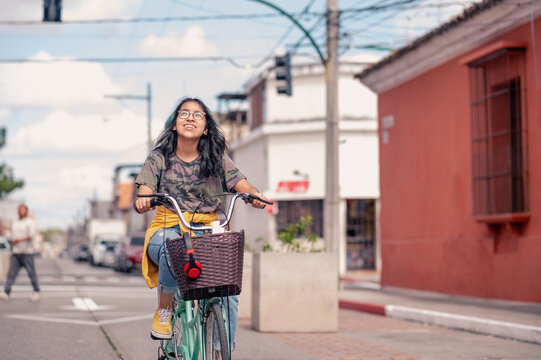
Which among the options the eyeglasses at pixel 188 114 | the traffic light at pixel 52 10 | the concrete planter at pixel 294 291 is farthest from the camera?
the traffic light at pixel 52 10

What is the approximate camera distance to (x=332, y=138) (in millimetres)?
17734

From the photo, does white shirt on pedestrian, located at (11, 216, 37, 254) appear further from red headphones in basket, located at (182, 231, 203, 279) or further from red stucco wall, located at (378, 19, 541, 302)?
red headphones in basket, located at (182, 231, 203, 279)

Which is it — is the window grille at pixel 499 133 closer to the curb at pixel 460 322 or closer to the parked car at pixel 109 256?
the curb at pixel 460 322

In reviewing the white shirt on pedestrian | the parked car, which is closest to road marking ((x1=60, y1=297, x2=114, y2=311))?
the white shirt on pedestrian

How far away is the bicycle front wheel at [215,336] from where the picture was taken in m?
4.51

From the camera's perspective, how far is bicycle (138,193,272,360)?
442 cm

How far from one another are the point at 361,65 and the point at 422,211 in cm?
1859

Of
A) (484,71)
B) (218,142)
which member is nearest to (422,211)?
(484,71)

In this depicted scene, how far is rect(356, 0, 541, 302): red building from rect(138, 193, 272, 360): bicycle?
30.8ft

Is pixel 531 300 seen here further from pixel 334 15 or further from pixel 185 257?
pixel 185 257

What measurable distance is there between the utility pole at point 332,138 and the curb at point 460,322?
380 cm

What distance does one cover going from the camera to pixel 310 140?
1416 inches

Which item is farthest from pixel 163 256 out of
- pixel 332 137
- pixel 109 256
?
pixel 109 256

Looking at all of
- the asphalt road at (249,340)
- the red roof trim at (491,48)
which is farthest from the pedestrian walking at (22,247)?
the red roof trim at (491,48)
